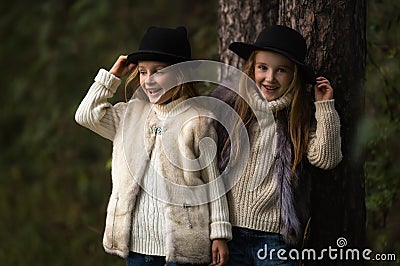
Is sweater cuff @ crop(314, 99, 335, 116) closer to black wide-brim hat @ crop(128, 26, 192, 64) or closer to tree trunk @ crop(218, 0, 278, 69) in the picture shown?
black wide-brim hat @ crop(128, 26, 192, 64)

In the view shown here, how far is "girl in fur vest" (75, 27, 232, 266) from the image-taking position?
3.68 m

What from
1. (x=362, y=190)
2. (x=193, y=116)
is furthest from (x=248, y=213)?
(x=362, y=190)

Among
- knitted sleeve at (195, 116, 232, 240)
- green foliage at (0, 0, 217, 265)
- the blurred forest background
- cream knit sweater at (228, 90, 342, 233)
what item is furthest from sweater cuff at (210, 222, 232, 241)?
green foliage at (0, 0, 217, 265)

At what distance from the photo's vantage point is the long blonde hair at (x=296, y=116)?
373cm

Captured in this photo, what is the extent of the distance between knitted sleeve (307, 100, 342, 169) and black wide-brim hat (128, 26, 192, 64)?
2.56 feet

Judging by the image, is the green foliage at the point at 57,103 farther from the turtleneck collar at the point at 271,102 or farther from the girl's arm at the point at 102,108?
the turtleneck collar at the point at 271,102

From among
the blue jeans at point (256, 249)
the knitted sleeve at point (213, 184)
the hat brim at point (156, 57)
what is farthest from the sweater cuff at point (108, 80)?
the blue jeans at point (256, 249)

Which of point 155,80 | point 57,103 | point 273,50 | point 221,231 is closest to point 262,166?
point 221,231

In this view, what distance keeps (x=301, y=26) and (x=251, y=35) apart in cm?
80

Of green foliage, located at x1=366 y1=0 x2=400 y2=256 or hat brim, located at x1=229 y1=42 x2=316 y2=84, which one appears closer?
hat brim, located at x1=229 y1=42 x2=316 y2=84

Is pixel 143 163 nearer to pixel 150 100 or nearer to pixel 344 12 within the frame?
pixel 150 100

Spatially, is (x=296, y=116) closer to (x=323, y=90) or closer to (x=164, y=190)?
(x=323, y=90)

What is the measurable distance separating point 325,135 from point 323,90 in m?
0.29

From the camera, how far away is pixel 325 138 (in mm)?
3682
